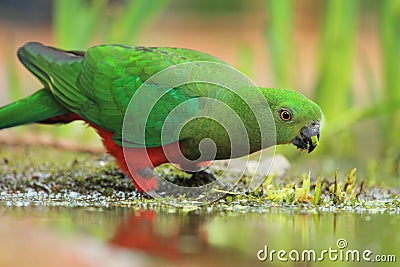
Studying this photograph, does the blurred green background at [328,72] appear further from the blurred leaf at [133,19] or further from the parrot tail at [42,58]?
the parrot tail at [42,58]

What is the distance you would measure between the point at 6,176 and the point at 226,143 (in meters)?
1.21

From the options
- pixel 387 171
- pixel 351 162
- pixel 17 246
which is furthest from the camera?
pixel 351 162

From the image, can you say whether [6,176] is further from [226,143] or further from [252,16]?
[252,16]

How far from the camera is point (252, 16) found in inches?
531

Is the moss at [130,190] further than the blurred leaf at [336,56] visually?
No

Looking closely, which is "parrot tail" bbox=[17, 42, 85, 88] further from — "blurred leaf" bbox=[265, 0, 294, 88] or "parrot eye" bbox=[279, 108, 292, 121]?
"blurred leaf" bbox=[265, 0, 294, 88]

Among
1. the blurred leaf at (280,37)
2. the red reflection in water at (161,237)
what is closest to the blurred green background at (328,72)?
the blurred leaf at (280,37)

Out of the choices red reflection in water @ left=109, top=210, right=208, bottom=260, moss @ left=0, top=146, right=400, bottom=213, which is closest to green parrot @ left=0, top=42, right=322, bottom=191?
moss @ left=0, top=146, right=400, bottom=213

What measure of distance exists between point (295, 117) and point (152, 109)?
2.18ft

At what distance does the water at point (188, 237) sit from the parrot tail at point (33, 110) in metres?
0.83

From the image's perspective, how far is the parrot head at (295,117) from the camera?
2924 mm

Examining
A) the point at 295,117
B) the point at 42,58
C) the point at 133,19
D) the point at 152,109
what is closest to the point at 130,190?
the point at 152,109

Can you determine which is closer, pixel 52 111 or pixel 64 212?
pixel 64 212

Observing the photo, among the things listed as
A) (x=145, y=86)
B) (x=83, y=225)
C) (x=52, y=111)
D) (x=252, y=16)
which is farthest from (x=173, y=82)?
(x=252, y=16)
